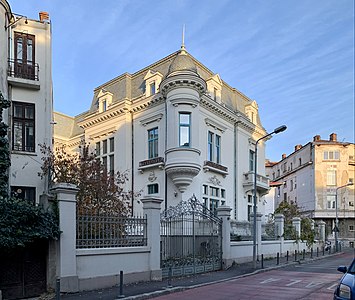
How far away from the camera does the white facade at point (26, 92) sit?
17812mm

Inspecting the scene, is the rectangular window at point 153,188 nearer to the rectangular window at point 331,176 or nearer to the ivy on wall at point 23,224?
the ivy on wall at point 23,224

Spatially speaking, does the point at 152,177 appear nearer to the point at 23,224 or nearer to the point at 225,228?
the point at 225,228

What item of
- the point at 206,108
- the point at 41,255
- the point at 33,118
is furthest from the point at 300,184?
the point at 41,255

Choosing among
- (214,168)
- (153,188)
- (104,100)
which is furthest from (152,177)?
(104,100)

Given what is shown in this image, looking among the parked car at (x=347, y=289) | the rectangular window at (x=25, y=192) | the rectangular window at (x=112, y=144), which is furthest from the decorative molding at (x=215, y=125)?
the parked car at (x=347, y=289)

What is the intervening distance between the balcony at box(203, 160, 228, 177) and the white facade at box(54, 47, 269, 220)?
69 millimetres

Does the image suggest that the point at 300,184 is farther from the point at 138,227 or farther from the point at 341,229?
the point at 138,227

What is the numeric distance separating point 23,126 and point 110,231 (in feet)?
24.6

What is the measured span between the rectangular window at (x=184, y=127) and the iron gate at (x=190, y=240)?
27.5 ft

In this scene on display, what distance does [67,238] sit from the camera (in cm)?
1234

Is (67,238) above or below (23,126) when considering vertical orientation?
below

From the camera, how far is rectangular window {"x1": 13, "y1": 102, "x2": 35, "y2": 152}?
18.2 m

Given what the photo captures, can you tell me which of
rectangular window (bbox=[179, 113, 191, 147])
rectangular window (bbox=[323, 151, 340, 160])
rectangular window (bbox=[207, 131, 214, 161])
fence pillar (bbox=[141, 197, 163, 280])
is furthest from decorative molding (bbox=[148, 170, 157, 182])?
rectangular window (bbox=[323, 151, 340, 160])

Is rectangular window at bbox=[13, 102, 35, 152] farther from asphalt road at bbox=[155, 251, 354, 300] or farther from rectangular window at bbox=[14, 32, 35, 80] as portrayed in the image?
asphalt road at bbox=[155, 251, 354, 300]
